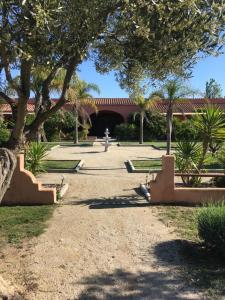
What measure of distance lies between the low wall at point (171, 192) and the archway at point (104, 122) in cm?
3573

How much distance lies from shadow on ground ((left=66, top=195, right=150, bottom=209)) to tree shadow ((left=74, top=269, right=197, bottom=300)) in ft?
14.6

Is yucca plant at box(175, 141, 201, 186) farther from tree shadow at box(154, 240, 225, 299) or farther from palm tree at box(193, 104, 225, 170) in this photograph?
tree shadow at box(154, 240, 225, 299)

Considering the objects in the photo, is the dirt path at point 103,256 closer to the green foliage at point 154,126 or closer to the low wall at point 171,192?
the low wall at point 171,192

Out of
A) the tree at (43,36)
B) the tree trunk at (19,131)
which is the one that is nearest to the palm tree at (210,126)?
the tree at (43,36)

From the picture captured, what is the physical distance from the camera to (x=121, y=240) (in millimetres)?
8250

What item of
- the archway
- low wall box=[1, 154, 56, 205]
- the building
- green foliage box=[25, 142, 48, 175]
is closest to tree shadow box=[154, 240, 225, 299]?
low wall box=[1, 154, 56, 205]

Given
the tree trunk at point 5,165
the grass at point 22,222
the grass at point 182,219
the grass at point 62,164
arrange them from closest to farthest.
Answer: the tree trunk at point 5,165, the grass at point 22,222, the grass at point 182,219, the grass at point 62,164

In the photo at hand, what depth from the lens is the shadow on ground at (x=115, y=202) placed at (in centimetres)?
1120

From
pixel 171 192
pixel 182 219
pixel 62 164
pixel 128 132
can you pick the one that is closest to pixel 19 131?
pixel 182 219

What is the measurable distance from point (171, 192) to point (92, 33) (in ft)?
18.6

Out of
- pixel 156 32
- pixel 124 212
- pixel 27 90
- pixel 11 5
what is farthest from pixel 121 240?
pixel 11 5

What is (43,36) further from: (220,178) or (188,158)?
(220,178)

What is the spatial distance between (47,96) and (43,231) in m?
2.58

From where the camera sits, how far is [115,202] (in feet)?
38.1
